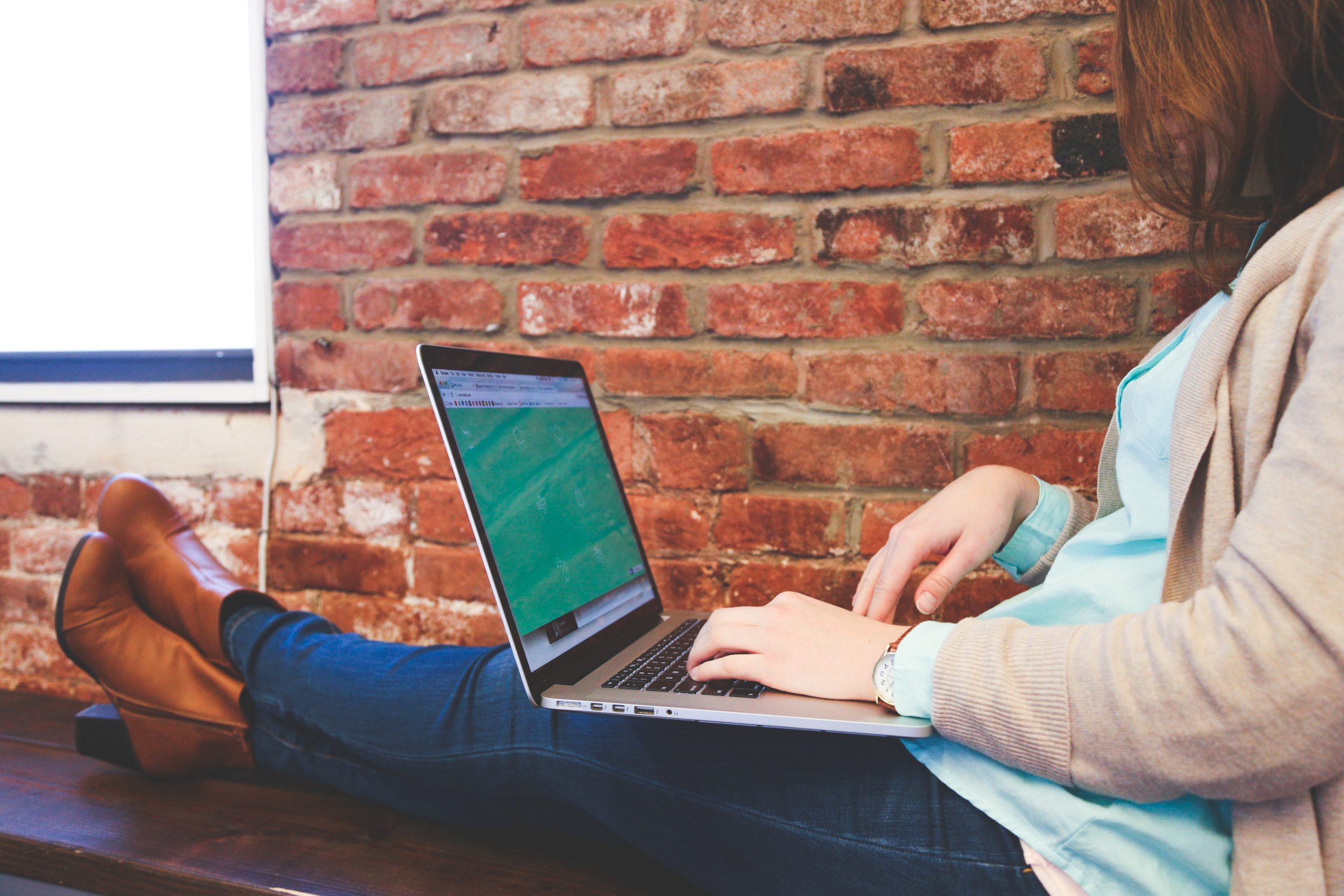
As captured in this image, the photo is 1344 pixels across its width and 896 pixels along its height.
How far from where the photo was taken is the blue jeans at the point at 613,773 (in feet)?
2.25

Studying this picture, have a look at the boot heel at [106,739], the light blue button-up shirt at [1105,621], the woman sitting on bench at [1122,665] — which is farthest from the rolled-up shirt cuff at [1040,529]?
the boot heel at [106,739]

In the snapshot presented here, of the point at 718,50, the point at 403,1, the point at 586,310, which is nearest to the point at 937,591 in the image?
the point at 586,310

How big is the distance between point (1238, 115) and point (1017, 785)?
54cm

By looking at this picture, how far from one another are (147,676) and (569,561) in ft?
2.14

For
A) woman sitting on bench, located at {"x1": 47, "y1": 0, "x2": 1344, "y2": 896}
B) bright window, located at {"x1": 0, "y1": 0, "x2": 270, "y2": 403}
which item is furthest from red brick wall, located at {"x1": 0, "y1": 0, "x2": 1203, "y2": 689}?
woman sitting on bench, located at {"x1": 47, "y1": 0, "x2": 1344, "y2": 896}

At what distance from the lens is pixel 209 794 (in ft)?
3.45

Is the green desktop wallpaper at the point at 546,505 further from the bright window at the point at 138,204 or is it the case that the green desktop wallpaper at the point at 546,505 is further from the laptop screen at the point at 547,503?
the bright window at the point at 138,204

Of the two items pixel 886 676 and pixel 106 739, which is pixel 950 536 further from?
pixel 106 739

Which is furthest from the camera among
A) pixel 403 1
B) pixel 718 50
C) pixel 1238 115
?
pixel 403 1

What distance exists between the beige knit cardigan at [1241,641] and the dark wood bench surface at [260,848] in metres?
0.46

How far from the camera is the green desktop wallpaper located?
2.67 feet

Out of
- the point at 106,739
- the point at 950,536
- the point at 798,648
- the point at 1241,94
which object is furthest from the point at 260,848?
the point at 1241,94

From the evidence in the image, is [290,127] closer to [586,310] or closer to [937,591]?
[586,310]

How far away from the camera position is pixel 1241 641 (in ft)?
1.67
